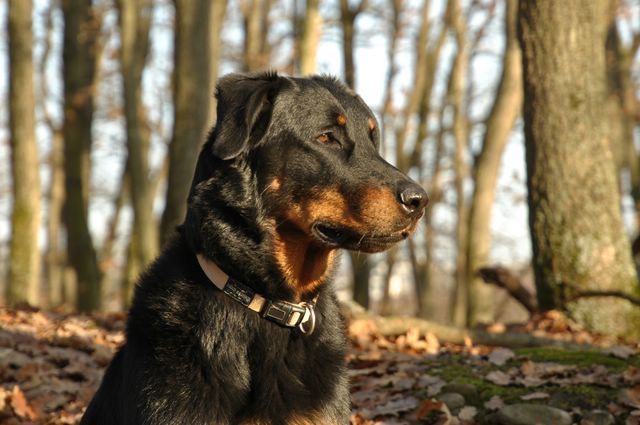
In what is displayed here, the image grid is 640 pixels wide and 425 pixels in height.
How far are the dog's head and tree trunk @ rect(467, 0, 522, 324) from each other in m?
12.5

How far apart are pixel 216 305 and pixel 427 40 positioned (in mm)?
20327

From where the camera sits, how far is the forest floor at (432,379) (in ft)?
18.9

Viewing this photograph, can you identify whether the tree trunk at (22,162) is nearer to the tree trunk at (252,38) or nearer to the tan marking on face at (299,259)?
the tree trunk at (252,38)

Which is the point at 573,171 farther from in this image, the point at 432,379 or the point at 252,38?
the point at 252,38

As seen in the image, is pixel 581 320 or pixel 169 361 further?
pixel 581 320

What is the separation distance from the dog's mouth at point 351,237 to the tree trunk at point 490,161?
1270 centimetres

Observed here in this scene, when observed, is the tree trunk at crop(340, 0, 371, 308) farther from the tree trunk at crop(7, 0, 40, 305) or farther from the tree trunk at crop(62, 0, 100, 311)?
the tree trunk at crop(7, 0, 40, 305)

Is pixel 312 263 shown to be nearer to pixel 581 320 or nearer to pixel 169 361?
pixel 169 361

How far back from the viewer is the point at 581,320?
28.3 feet

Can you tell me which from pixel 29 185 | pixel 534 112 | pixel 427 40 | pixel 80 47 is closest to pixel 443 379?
pixel 534 112

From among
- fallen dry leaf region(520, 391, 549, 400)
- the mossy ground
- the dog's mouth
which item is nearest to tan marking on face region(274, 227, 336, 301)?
the dog's mouth

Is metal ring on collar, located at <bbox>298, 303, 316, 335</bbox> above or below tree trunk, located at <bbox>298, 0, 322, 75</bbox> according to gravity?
below

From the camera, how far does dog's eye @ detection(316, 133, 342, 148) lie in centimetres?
441

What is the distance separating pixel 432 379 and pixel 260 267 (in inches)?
106
